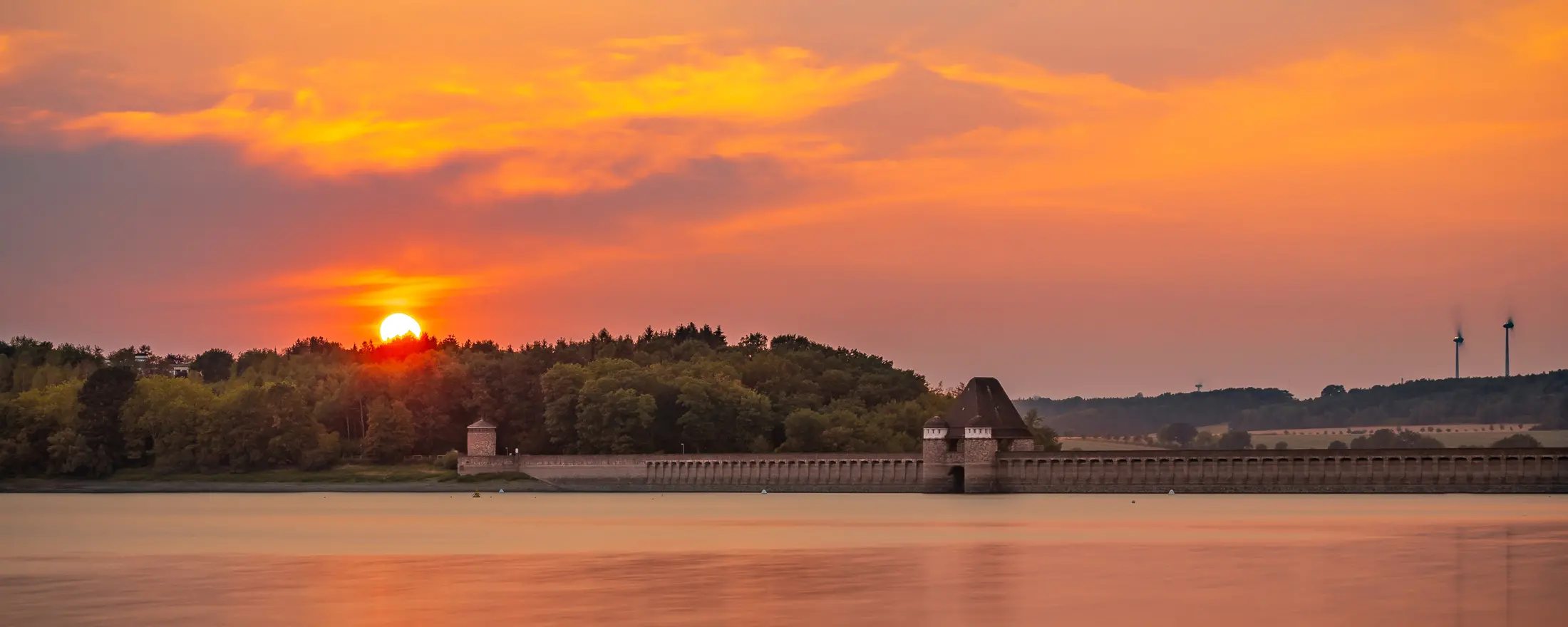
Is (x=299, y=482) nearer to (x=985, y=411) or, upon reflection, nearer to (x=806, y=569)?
(x=985, y=411)

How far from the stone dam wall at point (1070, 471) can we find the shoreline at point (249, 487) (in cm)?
254

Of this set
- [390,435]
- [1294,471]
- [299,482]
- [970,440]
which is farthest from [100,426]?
[1294,471]

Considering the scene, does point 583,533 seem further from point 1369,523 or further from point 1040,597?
point 1040,597

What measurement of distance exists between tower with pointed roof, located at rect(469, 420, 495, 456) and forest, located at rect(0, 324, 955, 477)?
4.58 metres

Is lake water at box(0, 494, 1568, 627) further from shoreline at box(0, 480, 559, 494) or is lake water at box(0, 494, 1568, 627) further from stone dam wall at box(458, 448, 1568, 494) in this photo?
shoreline at box(0, 480, 559, 494)

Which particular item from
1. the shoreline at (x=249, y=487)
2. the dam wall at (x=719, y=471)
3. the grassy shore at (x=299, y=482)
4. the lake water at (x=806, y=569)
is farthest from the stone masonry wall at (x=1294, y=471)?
the grassy shore at (x=299, y=482)

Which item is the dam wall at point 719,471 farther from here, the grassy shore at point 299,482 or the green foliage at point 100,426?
the green foliage at point 100,426

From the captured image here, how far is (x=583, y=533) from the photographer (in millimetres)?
69625

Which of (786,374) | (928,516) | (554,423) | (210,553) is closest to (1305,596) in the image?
(210,553)

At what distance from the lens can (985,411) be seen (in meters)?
124

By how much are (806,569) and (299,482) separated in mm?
109067

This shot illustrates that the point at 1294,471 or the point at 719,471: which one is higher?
the point at 1294,471

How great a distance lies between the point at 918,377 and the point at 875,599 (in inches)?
5199

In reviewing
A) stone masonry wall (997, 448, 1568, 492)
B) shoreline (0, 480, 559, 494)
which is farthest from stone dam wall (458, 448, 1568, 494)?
shoreline (0, 480, 559, 494)
